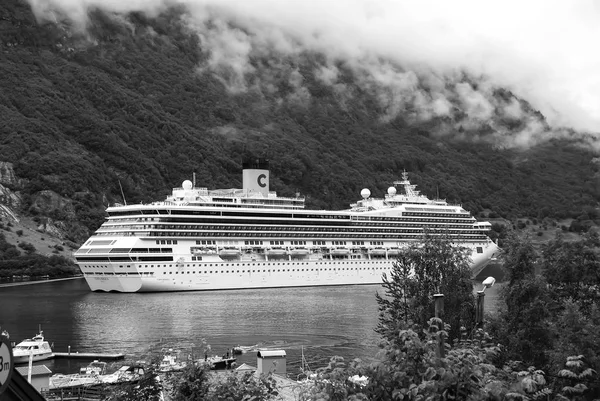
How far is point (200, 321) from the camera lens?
6481 cm

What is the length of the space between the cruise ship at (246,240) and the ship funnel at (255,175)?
0.48ft

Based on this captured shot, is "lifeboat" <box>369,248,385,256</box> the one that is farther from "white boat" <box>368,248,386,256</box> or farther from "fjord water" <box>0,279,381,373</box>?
"fjord water" <box>0,279,381,373</box>

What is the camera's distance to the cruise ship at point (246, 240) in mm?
95438

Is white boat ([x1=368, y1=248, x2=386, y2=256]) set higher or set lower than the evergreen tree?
higher

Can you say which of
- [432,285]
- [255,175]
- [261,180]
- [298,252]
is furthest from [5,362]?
[261,180]

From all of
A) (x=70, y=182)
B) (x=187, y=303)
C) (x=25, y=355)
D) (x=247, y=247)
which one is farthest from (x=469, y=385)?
(x=70, y=182)

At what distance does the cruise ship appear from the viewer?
95438 millimetres

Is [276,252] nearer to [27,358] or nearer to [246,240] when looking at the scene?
[246,240]

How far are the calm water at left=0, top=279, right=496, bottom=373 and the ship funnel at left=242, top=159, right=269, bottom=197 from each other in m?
25.2

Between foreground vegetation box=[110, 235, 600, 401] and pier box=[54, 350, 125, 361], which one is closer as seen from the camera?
foreground vegetation box=[110, 235, 600, 401]

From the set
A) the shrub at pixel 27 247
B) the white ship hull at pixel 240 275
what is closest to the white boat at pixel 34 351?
the white ship hull at pixel 240 275

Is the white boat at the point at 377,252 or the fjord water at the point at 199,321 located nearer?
the fjord water at the point at 199,321

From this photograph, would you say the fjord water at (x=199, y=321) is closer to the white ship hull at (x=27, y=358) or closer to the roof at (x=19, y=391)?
the white ship hull at (x=27, y=358)

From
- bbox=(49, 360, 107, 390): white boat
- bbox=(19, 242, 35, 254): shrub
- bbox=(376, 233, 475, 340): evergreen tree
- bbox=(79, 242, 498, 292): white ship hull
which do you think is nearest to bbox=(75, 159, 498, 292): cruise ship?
bbox=(79, 242, 498, 292): white ship hull
